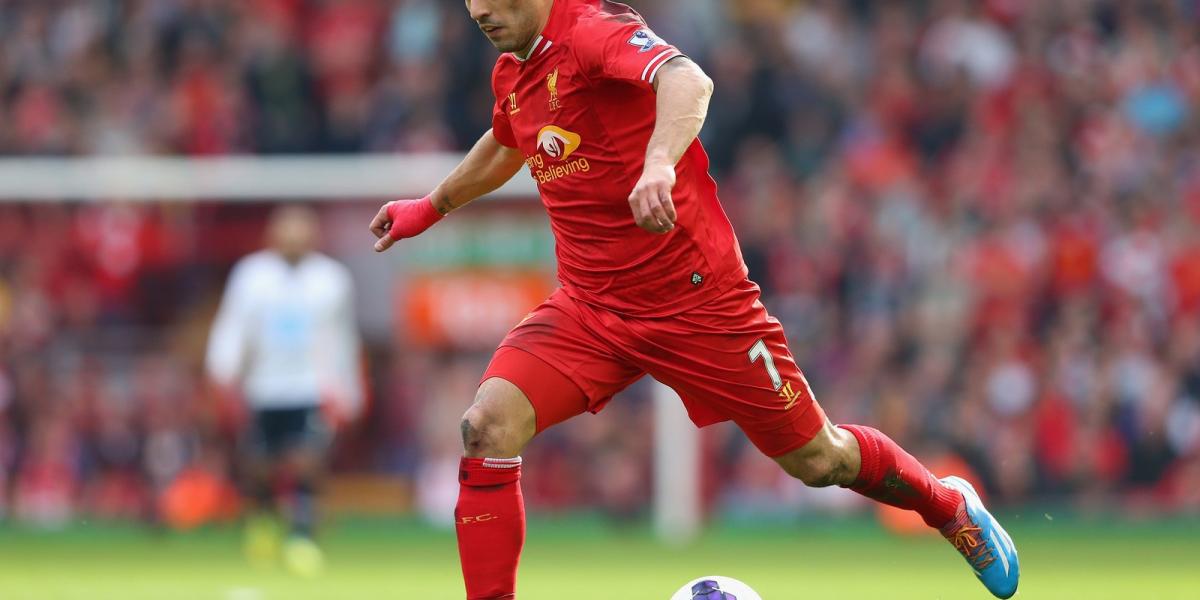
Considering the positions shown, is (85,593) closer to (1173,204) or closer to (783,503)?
(783,503)

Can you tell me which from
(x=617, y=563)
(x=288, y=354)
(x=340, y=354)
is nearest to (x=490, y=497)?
(x=617, y=563)

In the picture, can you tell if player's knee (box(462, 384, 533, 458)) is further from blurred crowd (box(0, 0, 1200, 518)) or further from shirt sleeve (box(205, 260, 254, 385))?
blurred crowd (box(0, 0, 1200, 518))

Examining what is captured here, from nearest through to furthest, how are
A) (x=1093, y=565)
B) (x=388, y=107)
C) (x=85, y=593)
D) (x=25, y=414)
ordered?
(x=85, y=593) < (x=1093, y=565) < (x=25, y=414) < (x=388, y=107)

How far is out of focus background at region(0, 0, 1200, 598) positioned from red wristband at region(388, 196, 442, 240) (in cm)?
722

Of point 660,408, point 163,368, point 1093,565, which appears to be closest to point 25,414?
point 163,368

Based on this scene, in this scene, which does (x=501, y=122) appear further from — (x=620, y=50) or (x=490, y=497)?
(x=490, y=497)

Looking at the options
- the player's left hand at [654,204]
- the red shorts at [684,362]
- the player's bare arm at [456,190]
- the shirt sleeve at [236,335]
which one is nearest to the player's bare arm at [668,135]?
the player's left hand at [654,204]

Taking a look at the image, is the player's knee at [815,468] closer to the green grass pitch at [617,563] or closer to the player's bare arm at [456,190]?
the player's bare arm at [456,190]

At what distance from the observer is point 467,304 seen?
15852 mm

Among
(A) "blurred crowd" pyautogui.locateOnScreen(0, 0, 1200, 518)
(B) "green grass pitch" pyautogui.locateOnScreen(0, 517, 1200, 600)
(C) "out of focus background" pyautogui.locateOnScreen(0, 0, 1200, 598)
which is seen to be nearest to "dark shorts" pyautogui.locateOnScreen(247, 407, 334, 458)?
(B) "green grass pitch" pyautogui.locateOnScreen(0, 517, 1200, 600)

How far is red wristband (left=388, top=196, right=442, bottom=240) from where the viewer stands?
23.2ft

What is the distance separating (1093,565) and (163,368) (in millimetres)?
8080

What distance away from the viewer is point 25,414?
51.8 ft

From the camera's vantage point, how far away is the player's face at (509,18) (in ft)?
20.4
